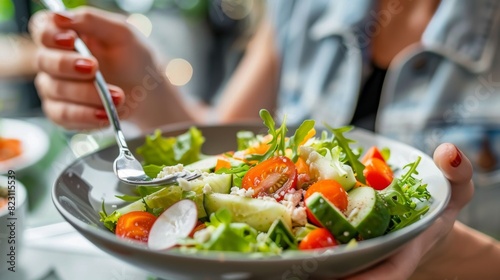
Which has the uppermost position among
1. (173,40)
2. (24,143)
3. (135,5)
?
(24,143)

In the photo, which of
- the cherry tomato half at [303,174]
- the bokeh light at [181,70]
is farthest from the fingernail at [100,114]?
the bokeh light at [181,70]

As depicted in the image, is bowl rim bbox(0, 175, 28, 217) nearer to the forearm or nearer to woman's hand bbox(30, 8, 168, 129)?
woman's hand bbox(30, 8, 168, 129)

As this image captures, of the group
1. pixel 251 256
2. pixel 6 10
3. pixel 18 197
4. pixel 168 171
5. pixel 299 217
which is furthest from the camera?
pixel 6 10

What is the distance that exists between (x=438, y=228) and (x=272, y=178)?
0.24m

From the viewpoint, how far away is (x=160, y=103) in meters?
1.47

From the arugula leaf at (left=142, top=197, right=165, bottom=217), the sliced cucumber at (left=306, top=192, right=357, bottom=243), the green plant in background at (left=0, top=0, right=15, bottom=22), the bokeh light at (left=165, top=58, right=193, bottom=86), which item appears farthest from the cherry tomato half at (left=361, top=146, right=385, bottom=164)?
the green plant in background at (left=0, top=0, right=15, bottom=22)

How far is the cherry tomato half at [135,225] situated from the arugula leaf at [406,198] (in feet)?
1.02

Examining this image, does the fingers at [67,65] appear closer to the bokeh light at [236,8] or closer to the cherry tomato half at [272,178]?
the cherry tomato half at [272,178]

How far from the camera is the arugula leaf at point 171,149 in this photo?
3.23 feet

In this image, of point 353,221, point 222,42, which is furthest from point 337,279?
point 222,42

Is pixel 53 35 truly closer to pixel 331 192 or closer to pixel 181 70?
pixel 331 192

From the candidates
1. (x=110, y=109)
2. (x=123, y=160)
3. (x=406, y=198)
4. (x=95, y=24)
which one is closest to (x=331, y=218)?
(x=406, y=198)

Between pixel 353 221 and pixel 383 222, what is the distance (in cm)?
4

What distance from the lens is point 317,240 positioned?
65 cm
